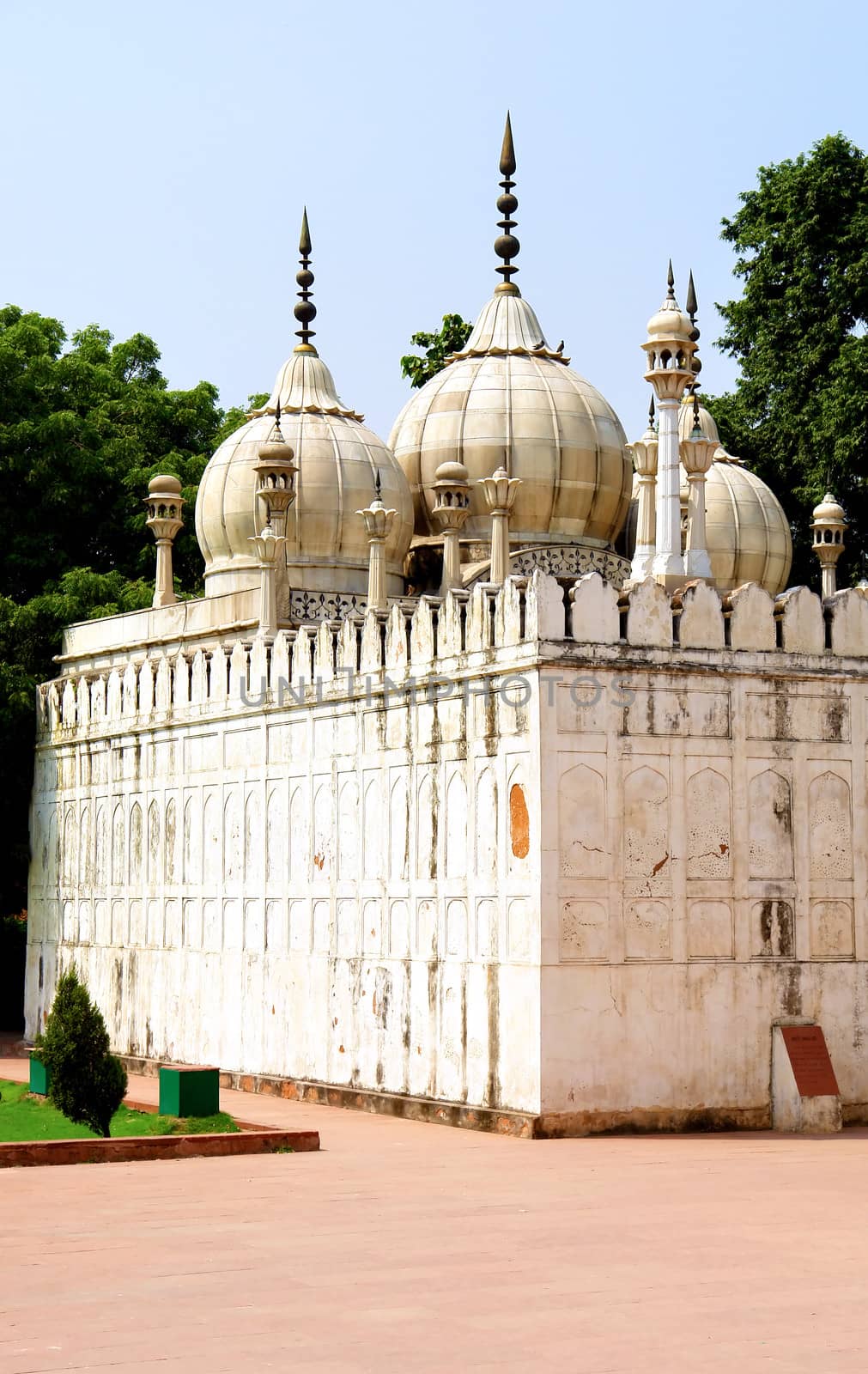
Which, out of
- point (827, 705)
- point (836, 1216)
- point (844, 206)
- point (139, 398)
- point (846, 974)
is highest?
point (844, 206)

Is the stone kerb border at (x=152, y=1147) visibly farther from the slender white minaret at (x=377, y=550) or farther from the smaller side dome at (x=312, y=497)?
the smaller side dome at (x=312, y=497)

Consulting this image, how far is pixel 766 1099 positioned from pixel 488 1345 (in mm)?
9631

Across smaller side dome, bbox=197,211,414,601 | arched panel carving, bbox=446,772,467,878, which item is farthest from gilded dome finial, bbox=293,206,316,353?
arched panel carving, bbox=446,772,467,878

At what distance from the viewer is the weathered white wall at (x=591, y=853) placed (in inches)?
676

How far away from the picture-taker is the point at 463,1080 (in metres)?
18.1

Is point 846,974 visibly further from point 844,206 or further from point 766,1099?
point 844,206

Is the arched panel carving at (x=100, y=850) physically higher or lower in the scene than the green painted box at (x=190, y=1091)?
higher

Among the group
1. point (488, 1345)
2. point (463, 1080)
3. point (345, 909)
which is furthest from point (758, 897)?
point (488, 1345)

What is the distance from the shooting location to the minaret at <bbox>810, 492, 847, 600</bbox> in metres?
28.3

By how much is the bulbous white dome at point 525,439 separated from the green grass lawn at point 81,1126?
12.0 meters

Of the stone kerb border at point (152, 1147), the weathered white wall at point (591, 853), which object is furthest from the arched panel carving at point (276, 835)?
the stone kerb border at point (152, 1147)

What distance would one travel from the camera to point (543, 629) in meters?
17.2

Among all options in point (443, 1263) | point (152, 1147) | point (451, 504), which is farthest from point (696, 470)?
point (443, 1263)

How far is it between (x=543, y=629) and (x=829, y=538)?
12.9 meters
